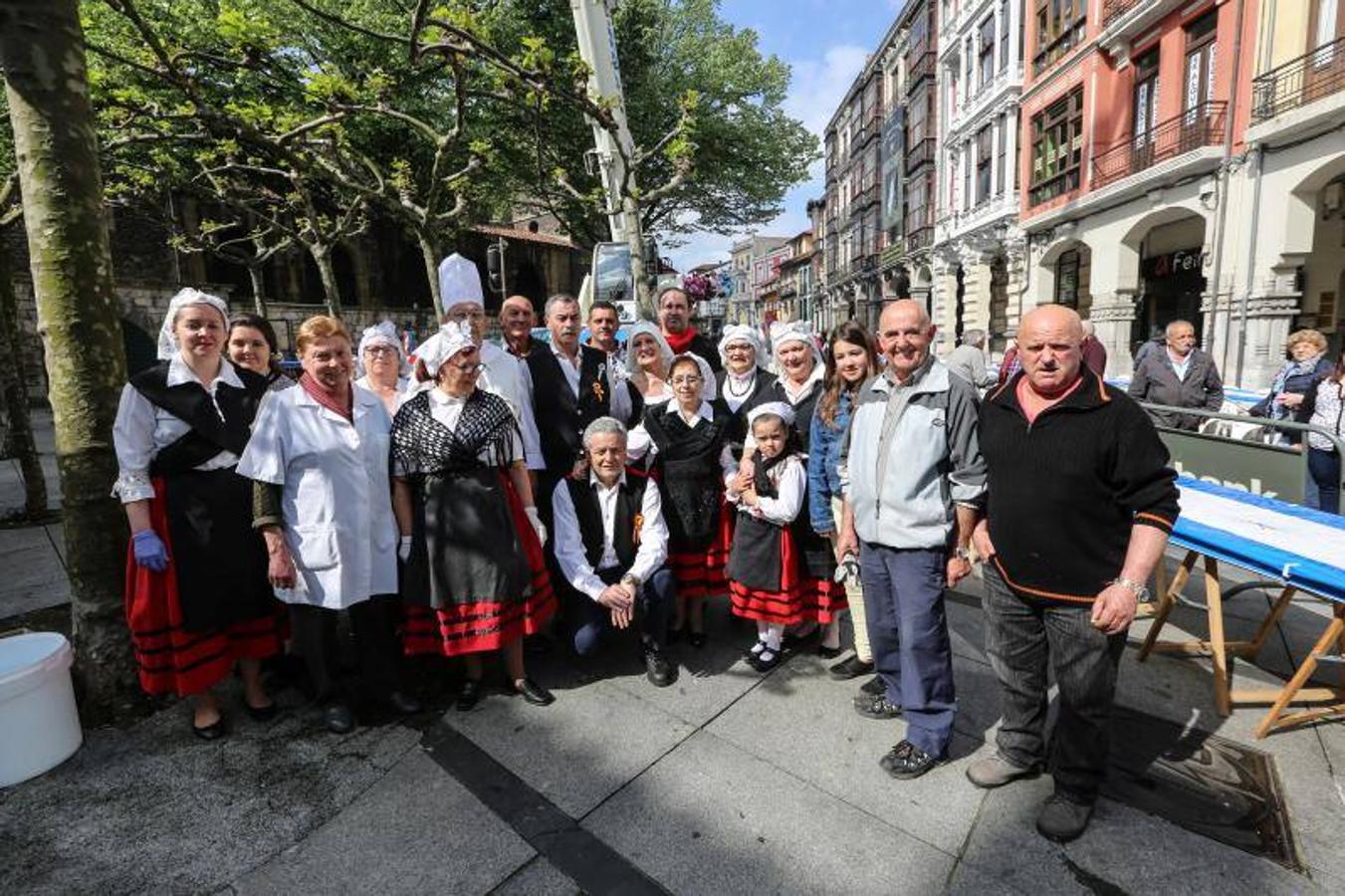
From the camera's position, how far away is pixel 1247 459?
5.10 meters

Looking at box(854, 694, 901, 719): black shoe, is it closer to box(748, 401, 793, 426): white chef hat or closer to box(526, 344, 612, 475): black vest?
box(748, 401, 793, 426): white chef hat

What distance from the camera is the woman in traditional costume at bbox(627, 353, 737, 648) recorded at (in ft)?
12.4

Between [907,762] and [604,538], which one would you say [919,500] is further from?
[604,538]

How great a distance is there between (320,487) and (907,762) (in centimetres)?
287

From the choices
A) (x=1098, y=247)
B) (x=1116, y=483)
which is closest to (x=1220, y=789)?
(x=1116, y=483)

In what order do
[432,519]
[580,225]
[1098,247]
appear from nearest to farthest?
1. [432,519]
2. [1098,247]
3. [580,225]

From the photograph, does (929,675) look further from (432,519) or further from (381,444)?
(381,444)

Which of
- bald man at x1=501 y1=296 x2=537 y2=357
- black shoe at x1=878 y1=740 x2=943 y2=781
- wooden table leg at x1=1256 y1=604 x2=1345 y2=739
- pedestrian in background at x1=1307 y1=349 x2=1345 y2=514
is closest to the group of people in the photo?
black shoe at x1=878 y1=740 x2=943 y2=781

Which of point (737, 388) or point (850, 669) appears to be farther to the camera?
point (737, 388)

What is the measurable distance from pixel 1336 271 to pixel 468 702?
17674mm

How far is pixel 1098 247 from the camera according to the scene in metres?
17.0

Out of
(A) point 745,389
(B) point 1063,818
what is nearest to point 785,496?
(A) point 745,389

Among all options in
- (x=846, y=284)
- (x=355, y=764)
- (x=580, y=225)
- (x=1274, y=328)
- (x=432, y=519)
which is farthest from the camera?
(x=846, y=284)

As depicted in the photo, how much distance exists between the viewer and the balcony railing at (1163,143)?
43.3 feet
